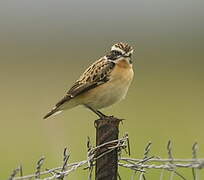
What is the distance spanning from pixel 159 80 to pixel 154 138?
7560 millimetres

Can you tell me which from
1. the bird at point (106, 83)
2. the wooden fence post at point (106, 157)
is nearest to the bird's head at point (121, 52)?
the bird at point (106, 83)

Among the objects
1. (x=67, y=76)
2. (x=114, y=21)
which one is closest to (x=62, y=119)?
(x=67, y=76)

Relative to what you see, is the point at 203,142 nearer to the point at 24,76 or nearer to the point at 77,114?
the point at 77,114

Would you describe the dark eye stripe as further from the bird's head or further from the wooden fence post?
the wooden fence post

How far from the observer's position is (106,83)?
8.09 metres

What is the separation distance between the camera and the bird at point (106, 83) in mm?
8055

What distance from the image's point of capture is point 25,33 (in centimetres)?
3559

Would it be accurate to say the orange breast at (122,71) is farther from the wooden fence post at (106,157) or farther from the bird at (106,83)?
the wooden fence post at (106,157)

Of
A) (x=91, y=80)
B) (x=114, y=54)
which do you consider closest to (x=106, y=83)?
(x=91, y=80)

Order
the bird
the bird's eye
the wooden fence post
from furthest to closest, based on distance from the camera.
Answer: the bird's eye, the bird, the wooden fence post

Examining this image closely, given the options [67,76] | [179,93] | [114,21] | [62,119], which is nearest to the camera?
[62,119]

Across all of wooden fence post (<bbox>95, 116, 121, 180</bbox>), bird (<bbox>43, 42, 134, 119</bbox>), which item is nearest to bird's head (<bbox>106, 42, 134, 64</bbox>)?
bird (<bbox>43, 42, 134, 119</bbox>)

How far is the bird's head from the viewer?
8.12m

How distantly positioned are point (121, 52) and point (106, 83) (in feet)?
0.97
